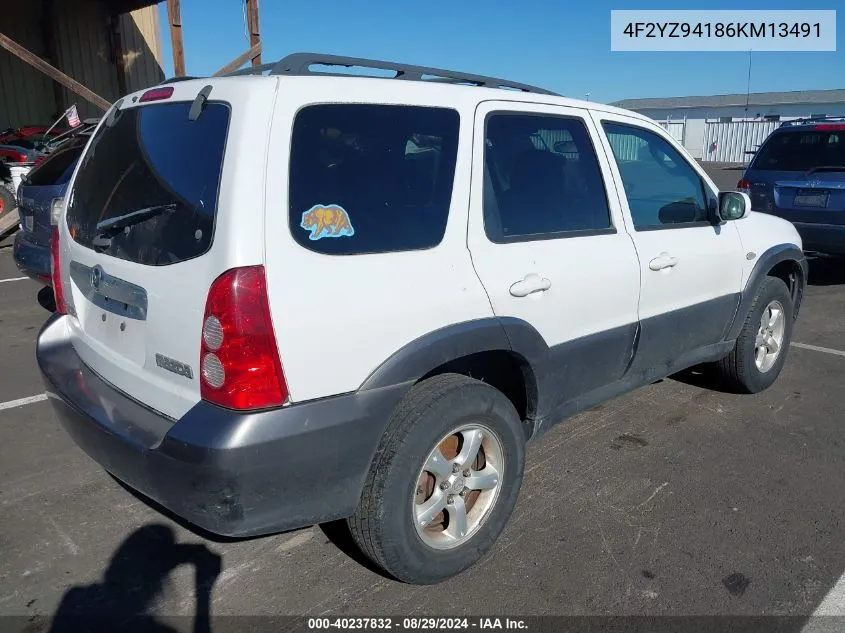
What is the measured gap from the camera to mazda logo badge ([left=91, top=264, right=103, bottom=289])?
261 cm

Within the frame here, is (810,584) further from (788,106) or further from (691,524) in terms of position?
(788,106)

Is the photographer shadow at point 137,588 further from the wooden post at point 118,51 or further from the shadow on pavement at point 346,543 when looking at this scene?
the wooden post at point 118,51

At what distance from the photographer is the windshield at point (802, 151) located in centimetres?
730

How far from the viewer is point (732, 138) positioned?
3847 centimetres

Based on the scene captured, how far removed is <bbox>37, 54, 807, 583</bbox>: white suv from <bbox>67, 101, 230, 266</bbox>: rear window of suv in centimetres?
1

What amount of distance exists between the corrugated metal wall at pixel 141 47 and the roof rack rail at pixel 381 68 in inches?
705

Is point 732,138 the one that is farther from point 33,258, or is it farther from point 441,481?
point 441,481

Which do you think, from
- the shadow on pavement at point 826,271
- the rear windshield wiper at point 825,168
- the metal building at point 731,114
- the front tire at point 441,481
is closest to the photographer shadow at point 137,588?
the front tire at point 441,481

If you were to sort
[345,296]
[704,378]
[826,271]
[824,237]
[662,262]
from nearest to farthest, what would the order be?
[345,296]
[662,262]
[704,378]
[824,237]
[826,271]

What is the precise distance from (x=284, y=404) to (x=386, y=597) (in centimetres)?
97

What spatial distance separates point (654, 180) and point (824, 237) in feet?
15.2

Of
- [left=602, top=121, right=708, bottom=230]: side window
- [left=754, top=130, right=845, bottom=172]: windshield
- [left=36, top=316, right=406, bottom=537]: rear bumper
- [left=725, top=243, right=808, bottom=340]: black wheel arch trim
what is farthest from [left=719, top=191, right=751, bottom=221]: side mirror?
[left=754, top=130, right=845, bottom=172]: windshield

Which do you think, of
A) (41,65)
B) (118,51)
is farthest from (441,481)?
(118,51)

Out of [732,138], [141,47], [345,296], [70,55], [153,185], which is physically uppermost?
[141,47]
